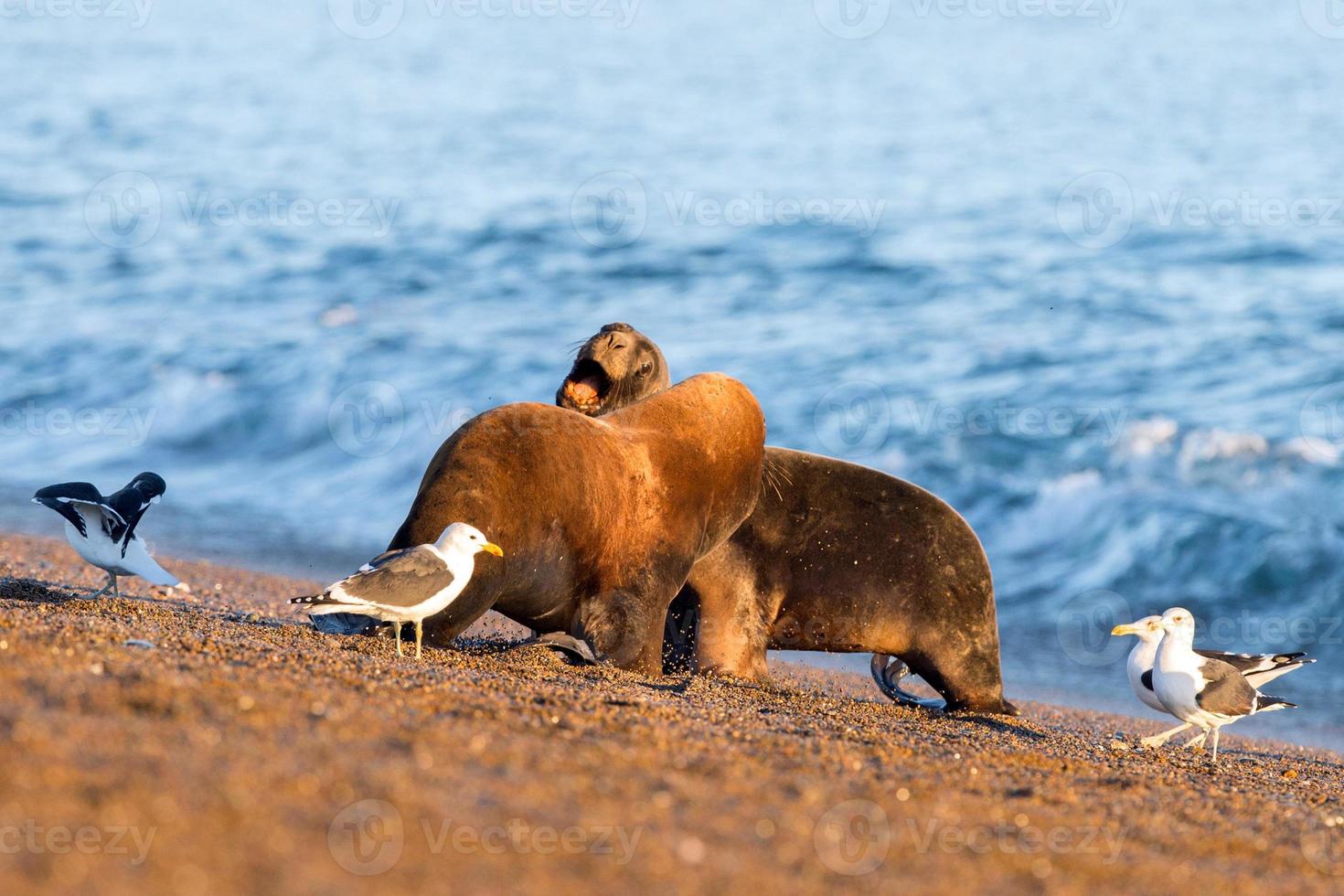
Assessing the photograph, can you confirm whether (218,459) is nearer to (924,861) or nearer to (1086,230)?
(1086,230)

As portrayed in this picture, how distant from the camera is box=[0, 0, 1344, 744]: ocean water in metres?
12.7

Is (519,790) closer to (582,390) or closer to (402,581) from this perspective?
(402,581)

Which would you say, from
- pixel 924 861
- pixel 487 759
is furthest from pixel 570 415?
pixel 924 861

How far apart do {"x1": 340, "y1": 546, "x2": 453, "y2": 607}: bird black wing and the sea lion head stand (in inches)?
90.3

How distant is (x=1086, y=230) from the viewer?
21.2 metres

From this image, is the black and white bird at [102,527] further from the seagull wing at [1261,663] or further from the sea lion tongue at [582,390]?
the seagull wing at [1261,663]

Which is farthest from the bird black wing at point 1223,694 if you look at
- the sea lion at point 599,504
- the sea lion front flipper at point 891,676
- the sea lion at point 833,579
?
the sea lion at point 599,504

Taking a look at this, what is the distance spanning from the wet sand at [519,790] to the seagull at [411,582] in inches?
7.6

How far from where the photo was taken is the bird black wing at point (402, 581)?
5406 millimetres

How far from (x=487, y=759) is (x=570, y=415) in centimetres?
336

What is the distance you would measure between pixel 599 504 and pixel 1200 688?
2670 mm

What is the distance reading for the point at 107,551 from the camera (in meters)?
6.81

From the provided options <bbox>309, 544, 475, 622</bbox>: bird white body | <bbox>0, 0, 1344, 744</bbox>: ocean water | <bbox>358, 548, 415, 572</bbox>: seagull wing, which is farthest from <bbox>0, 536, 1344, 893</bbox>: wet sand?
<bbox>0, 0, 1344, 744</bbox>: ocean water

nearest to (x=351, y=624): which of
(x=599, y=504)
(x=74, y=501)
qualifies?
(x=599, y=504)
